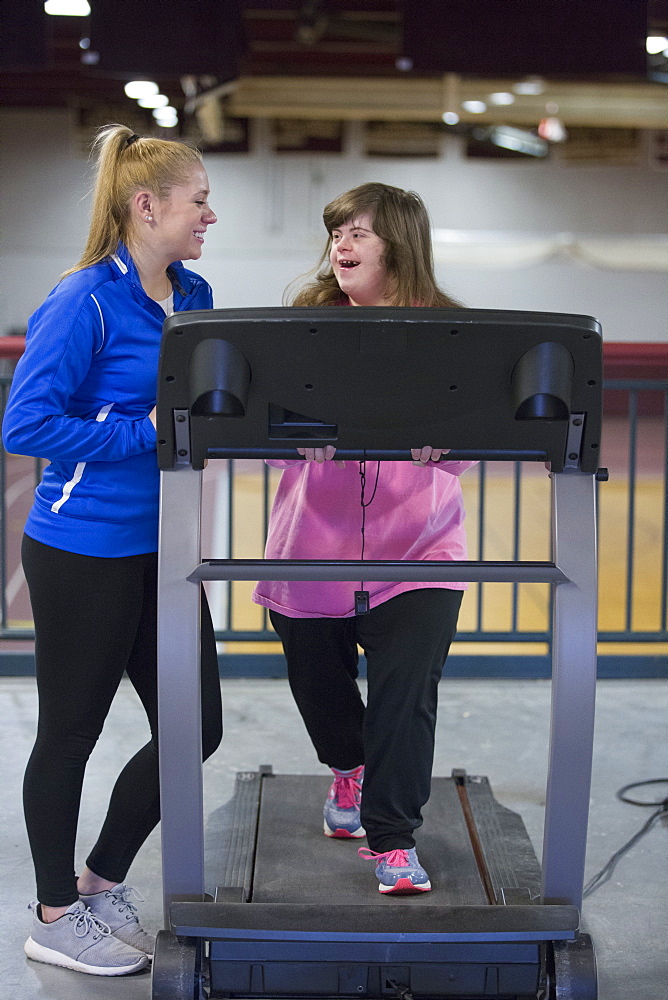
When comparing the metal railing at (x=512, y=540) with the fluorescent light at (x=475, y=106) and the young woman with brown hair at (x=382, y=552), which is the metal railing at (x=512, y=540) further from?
the fluorescent light at (x=475, y=106)

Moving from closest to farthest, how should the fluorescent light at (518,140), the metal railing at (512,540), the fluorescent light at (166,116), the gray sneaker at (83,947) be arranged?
the gray sneaker at (83,947), the metal railing at (512,540), the fluorescent light at (166,116), the fluorescent light at (518,140)

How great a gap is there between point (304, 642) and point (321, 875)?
46 centimetres

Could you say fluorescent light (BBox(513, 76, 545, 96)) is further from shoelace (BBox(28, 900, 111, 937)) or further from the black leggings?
shoelace (BBox(28, 900, 111, 937))

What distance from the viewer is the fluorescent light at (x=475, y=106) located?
41.0ft

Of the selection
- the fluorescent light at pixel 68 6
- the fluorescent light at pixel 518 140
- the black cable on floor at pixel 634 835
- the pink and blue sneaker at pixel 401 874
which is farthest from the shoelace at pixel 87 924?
the fluorescent light at pixel 518 140

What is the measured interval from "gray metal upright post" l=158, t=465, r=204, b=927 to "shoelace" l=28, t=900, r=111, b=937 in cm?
37

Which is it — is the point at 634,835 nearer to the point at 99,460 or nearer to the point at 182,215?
the point at 99,460

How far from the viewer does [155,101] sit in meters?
11.5

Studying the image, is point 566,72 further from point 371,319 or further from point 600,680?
point 371,319

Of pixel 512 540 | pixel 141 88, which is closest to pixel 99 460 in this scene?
pixel 512 540

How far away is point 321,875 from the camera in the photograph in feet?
6.68

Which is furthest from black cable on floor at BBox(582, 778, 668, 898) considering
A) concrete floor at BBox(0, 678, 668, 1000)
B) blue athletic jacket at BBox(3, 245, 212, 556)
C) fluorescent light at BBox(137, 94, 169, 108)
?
fluorescent light at BBox(137, 94, 169, 108)

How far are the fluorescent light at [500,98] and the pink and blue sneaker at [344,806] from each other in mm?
11613

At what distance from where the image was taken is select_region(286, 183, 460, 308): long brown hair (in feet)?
6.28
